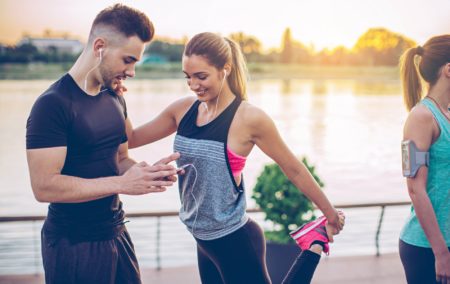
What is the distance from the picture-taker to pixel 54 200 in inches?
69.2

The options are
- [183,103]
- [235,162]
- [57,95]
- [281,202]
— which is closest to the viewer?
[57,95]

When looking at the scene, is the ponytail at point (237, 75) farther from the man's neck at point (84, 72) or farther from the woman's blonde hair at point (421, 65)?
the woman's blonde hair at point (421, 65)

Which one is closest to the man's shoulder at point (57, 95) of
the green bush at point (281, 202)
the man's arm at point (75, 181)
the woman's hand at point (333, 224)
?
the man's arm at point (75, 181)

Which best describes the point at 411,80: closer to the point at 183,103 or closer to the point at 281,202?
the point at 183,103

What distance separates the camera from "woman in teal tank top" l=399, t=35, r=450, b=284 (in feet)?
6.36

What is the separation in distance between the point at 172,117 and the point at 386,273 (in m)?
3.00

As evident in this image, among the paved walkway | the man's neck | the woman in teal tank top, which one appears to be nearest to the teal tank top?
the woman in teal tank top

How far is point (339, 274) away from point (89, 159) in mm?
3180

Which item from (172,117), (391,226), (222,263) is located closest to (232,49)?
(172,117)

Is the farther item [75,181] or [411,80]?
[411,80]

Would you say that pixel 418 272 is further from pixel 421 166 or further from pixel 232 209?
pixel 232 209

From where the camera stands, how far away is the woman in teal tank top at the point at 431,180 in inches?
76.3

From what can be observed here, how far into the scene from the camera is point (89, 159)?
1868mm

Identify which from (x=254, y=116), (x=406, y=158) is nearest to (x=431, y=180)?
(x=406, y=158)
